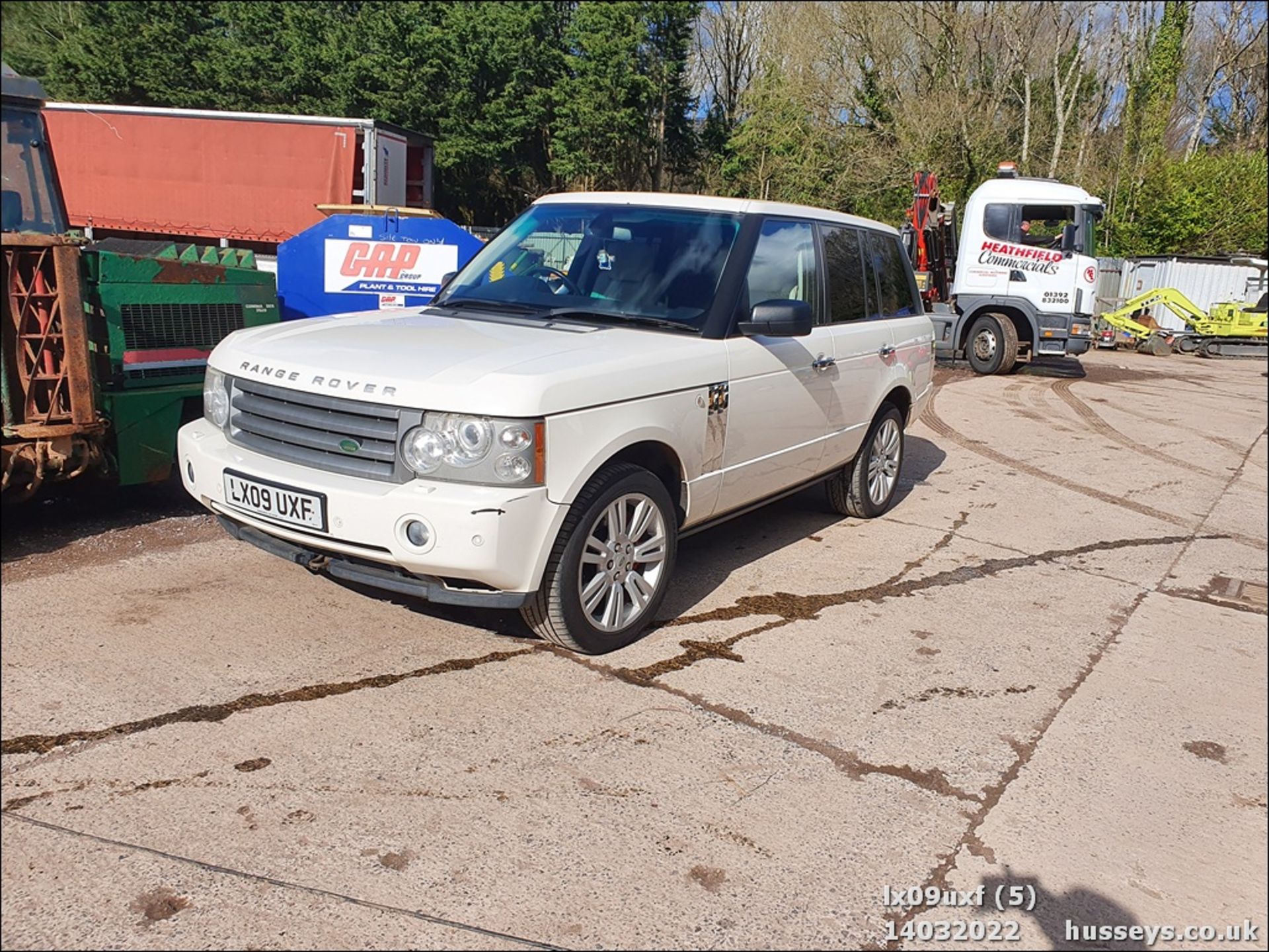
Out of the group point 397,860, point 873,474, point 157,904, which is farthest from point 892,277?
point 157,904

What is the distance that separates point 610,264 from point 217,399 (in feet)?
6.42

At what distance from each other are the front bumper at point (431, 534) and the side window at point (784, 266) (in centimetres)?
183

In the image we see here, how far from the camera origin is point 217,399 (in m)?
4.25

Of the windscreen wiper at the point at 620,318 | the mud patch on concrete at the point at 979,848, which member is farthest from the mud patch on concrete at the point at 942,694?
the windscreen wiper at the point at 620,318

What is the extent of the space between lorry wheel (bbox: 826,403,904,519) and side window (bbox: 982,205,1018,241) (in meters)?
10.5

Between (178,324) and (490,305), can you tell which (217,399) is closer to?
(490,305)

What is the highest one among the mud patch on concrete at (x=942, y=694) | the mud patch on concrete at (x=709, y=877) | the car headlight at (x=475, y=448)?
the car headlight at (x=475, y=448)

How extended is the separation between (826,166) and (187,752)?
27723mm

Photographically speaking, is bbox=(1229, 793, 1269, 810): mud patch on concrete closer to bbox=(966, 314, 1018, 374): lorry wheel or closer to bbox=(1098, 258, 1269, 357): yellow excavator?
bbox=(966, 314, 1018, 374): lorry wheel

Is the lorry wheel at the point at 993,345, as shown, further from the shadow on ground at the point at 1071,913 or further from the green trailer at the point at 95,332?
the shadow on ground at the point at 1071,913

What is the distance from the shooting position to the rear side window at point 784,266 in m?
4.92

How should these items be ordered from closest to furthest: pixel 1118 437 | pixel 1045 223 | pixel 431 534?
pixel 431 534, pixel 1118 437, pixel 1045 223

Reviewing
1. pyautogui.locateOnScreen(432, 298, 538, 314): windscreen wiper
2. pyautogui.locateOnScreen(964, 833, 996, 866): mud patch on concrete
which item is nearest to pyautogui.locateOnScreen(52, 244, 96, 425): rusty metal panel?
pyautogui.locateOnScreen(432, 298, 538, 314): windscreen wiper

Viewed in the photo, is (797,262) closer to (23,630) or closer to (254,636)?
(254,636)
